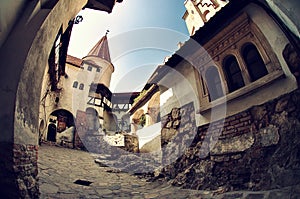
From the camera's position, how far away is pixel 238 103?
370cm

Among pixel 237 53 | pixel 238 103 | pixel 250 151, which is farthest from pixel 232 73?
pixel 250 151

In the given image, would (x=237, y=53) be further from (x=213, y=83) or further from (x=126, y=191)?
(x=126, y=191)

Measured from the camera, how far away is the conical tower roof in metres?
24.7

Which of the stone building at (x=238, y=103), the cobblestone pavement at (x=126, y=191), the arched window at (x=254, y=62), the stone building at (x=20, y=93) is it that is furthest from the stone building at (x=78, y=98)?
the arched window at (x=254, y=62)

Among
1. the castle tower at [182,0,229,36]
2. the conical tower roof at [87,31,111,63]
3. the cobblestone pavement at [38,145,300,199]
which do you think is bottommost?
the cobblestone pavement at [38,145,300,199]

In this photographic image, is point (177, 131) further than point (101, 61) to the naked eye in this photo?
No

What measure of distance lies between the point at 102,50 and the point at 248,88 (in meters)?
25.1

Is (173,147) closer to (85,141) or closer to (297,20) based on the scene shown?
(297,20)

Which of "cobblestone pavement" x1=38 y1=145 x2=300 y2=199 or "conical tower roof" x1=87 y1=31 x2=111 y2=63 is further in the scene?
"conical tower roof" x1=87 y1=31 x2=111 y2=63

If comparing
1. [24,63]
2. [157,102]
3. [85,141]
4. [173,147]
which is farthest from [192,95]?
[85,141]

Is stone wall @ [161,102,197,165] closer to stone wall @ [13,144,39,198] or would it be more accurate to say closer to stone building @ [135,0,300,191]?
stone building @ [135,0,300,191]

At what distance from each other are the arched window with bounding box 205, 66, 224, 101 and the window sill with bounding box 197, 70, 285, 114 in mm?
404

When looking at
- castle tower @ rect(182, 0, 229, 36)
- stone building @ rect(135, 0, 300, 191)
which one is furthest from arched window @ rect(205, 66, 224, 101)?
castle tower @ rect(182, 0, 229, 36)

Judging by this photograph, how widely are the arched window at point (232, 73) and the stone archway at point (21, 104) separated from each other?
397 cm
